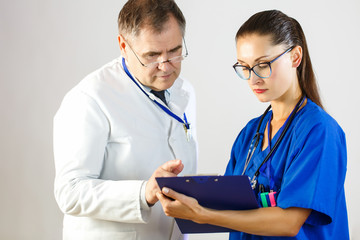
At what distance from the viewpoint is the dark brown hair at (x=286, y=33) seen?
1.70 meters

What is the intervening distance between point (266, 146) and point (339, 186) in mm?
325

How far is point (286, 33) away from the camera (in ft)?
5.64

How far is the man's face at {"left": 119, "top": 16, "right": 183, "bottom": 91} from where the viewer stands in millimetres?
1850

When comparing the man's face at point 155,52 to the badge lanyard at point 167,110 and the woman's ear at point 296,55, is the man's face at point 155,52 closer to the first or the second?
the badge lanyard at point 167,110

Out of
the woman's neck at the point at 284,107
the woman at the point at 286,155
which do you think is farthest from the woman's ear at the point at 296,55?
the woman's neck at the point at 284,107

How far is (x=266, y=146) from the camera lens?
6.04ft

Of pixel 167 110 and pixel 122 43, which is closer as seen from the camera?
pixel 122 43

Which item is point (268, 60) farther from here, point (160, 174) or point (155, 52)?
point (160, 174)

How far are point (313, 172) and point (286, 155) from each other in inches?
5.6

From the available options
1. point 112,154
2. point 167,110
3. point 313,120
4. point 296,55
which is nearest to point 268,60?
point 296,55

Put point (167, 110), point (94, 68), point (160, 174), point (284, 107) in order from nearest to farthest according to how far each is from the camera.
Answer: point (160, 174) → point (284, 107) → point (167, 110) → point (94, 68)

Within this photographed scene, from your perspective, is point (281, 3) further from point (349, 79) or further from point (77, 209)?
point (77, 209)

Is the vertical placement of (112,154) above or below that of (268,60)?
below

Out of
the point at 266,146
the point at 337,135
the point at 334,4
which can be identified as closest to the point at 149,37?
the point at 266,146
